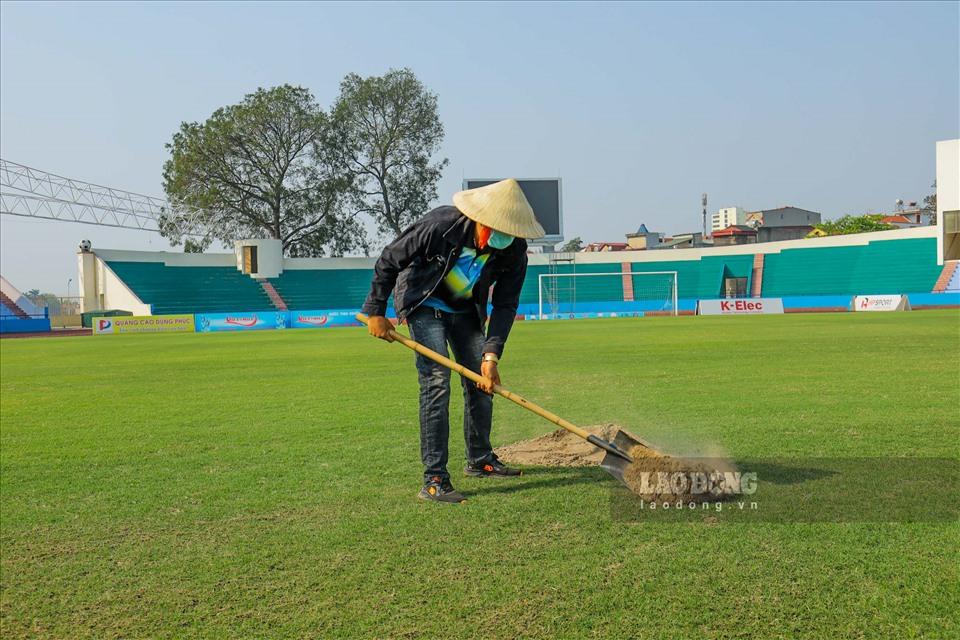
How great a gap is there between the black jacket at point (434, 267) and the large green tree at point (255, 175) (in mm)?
50191

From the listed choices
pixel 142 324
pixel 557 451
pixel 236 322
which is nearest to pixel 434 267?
pixel 557 451

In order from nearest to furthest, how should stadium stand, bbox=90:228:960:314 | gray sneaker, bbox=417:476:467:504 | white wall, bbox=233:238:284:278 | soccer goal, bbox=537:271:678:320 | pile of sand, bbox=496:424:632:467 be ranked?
1. gray sneaker, bbox=417:476:467:504
2. pile of sand, bbox=496:424:632:467
3. stadium stand, bbox=90:228:960:314
4. white wall, bbox=233:238:284:278
5. soccer goal, bbox=537:271:678:320

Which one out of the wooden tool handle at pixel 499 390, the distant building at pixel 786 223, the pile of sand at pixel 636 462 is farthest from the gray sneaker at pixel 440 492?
the distant building at pixel 786 223

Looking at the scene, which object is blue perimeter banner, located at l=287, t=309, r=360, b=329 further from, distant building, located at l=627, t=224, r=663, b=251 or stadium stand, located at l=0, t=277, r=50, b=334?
distant building, located at l=627, t=224, r=663, b=251

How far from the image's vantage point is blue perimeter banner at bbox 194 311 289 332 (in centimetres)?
4103

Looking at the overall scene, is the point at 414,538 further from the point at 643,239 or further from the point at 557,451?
the point at 643,239

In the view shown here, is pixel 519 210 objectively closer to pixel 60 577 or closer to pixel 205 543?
pixel 205 543

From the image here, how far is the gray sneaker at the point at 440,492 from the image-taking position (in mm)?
4445

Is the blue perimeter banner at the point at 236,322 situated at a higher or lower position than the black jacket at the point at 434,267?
lower

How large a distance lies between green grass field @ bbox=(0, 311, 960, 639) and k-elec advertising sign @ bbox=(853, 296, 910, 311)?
34982mm

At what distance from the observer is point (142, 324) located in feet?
132

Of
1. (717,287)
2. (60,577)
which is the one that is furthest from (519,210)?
(717,287)

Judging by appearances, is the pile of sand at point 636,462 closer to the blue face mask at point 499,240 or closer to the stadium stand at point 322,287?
the blue face mask at point 499,240

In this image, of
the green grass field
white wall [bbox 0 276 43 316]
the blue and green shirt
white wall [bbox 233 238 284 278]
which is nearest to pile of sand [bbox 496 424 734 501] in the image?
the green grass field
